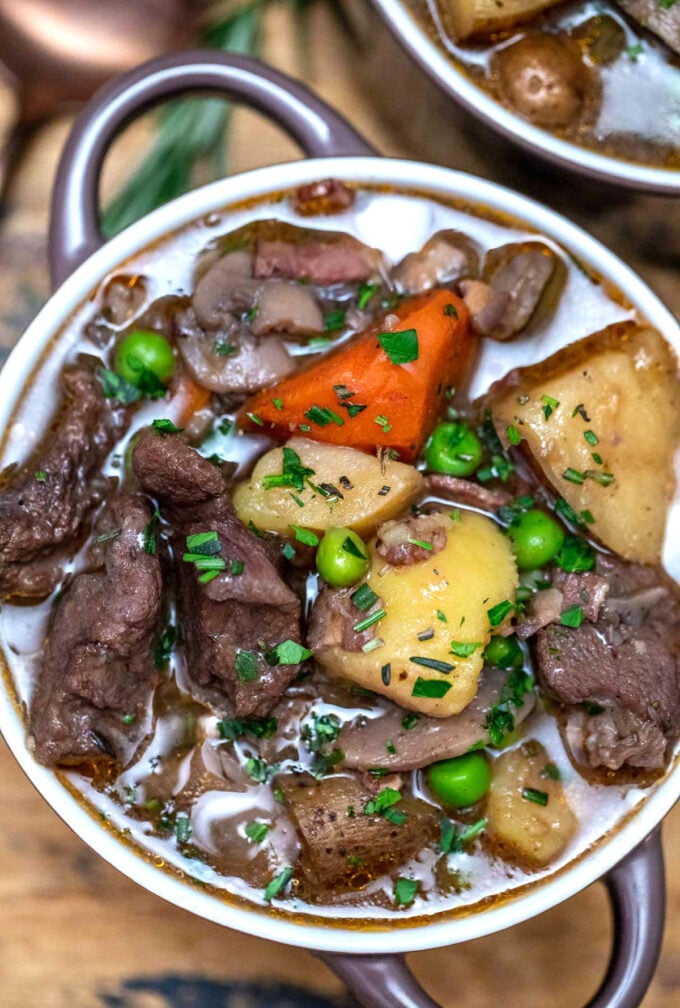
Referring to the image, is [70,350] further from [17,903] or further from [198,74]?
[17,903]

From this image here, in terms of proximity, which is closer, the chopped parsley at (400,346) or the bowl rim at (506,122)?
the chopped parsley at (400,346)

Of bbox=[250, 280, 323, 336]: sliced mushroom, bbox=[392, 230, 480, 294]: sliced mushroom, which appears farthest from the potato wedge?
bbox=[250, 280, 323, 336]: sliced mushroom

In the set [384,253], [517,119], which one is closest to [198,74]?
[384,253]

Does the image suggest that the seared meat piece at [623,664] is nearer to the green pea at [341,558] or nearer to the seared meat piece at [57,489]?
the green pea at [341,558]

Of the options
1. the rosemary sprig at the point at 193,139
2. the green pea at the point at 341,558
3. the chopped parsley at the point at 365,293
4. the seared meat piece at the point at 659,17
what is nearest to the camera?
the green pea at the point at 341,558

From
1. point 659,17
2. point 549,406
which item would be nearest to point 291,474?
point 549,406

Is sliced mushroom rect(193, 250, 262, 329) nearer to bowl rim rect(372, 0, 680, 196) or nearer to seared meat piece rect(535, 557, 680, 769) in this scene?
bowl rim rect(372, 0, 680, 196)

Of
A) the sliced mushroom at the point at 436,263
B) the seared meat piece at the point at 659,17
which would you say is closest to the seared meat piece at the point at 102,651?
the sliced mushroom at the point at 436,263
